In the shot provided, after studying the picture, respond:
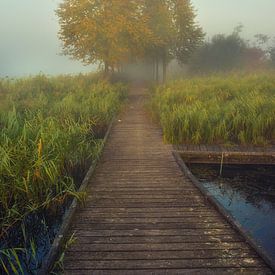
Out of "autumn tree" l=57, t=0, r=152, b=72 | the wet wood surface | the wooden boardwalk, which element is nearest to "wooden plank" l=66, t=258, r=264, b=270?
the wooden boardwalk

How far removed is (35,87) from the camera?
20.9 metres

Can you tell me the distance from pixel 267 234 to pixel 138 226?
265 centimetres

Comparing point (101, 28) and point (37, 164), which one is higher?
point (101, 28)

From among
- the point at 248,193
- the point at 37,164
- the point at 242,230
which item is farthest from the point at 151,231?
the point at 248,193

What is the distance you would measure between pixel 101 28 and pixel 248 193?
17483 millimetres

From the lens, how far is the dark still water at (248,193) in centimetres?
652

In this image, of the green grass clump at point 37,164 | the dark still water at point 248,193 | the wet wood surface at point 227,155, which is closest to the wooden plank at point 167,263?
the green grass clump at point 37,164

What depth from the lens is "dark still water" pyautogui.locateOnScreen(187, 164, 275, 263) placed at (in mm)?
6524

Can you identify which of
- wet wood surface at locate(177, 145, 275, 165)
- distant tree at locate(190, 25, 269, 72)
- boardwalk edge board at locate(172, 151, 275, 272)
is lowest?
A: wet wood surface at locate(177, 145, 275, 165)

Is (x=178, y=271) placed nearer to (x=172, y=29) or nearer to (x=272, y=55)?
(x=172, y=29)

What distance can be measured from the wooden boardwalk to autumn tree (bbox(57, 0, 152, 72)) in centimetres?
1656

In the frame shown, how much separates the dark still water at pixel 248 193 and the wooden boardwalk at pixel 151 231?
1166 millimetres

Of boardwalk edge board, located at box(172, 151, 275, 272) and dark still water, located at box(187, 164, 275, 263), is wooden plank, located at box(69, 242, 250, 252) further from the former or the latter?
dark still water, located at box(187, 164, 275, 263)

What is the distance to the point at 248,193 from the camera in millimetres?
8289
